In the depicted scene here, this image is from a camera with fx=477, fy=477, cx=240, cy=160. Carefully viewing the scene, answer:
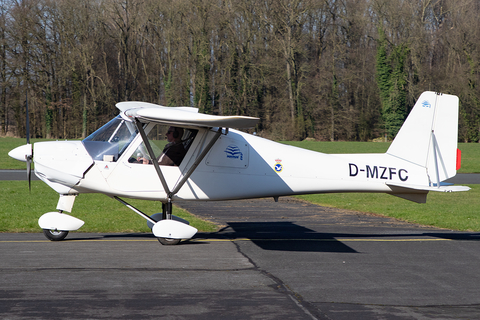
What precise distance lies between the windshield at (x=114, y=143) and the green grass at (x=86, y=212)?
228 cm

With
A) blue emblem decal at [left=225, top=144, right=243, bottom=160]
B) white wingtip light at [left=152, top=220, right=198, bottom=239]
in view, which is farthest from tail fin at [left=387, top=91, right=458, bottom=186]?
white wingtip light at [left=152, top=220, right=198, bottom=239]

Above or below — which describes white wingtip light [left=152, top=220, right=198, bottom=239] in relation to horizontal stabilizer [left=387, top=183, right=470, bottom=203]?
below

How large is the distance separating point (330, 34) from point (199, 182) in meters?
53.8

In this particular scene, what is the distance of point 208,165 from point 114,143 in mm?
1715

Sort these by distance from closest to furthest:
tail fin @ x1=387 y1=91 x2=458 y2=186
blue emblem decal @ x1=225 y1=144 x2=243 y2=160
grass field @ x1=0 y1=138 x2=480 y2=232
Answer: blue emblem decal @ x1=225 y1=144 x2=243 y2=160 → tail fin @ x1=387 y1=91 x2=458 y2=186 → grass field @ x1=0 y1=138 x2=480 y2=232

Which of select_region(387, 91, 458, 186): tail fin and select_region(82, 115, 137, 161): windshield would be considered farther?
select_region(387, 91, 458, 186): tail fin

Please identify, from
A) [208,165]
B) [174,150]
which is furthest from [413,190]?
[174,150]

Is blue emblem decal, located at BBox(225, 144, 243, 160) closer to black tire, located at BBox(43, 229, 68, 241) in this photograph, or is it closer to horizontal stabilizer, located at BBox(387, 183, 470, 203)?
horizontal stabilizer, located at BBox(387, 183, 470, 203)

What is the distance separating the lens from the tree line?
53.2 meters

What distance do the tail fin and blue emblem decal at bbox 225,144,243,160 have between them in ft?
10.8

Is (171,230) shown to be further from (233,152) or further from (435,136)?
(435,136)

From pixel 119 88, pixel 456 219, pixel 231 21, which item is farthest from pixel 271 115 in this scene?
pixel 456 219

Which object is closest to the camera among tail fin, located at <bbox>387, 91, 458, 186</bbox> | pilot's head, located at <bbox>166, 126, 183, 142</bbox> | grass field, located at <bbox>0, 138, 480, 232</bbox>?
pilot's head, located at <bbox>166, 126, 183, 142</bbox>

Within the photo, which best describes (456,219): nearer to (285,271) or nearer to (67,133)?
(285,271)
